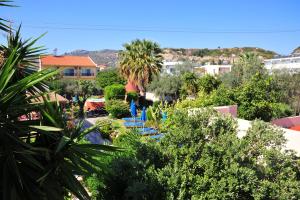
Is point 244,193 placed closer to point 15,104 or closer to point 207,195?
point 207,195

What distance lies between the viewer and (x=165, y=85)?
133 feet

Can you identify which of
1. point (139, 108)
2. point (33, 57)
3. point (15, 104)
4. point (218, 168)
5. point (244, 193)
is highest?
point (33, 57)

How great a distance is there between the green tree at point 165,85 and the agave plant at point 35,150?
117ft

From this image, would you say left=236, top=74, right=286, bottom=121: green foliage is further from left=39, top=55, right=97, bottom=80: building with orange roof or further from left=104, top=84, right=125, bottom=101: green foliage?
left=39, top=55, right=97, bottom=80: building with orange roof

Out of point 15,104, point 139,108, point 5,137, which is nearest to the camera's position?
point 5,137

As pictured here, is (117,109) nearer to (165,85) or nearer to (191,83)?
(165,85)

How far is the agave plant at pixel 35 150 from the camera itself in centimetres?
437

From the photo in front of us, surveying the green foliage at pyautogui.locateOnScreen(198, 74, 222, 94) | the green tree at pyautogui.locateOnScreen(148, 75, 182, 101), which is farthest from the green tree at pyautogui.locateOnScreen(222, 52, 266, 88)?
the green tree at pyautogui.locateOnScreen(148, 75, 182, 101)

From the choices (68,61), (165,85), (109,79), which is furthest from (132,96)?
(68,61)

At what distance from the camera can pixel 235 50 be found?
17650cm

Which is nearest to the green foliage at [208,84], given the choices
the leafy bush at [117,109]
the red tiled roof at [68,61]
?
the leafy bush at [117,109]

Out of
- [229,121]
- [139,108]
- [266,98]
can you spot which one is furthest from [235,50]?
[229,121]

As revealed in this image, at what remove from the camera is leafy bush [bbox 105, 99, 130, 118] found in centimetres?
3519

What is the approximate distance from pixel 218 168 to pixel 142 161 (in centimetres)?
167
